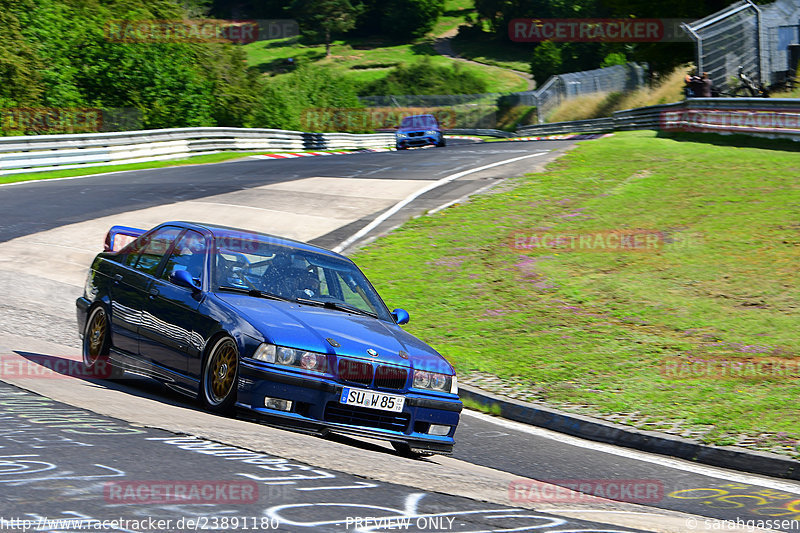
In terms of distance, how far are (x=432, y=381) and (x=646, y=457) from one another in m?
2.03

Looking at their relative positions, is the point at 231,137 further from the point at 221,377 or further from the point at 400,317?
the point at 221,377

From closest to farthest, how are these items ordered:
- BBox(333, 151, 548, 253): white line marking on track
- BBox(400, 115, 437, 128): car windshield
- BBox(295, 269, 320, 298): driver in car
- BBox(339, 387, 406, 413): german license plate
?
BBox(339, 387, 406, 413): german license plate < BBox(295, 269, 320, 298): driver in car < BBox(333, 151, 548, 253): white line marking on track < BBox(400, 115, 437, 128): car windshield

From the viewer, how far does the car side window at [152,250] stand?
314 inches

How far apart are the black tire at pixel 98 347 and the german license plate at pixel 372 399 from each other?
254cm

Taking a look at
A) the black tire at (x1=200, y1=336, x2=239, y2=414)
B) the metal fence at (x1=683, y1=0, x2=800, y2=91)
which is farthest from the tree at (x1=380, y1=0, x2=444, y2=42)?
the black tire at (x1=200, y1=336, x2=239, y2=414)

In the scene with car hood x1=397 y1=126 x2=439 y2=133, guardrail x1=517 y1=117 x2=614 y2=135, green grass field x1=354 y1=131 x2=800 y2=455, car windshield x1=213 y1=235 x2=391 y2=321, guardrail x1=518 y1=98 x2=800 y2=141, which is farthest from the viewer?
guardrail x1=517 y1=117 x2=614 y2=135

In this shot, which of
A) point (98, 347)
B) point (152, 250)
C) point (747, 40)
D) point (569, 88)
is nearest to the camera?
point (152, 250)

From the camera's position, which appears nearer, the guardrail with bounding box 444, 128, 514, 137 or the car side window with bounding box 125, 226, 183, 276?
the car side window with bounding box 125, 226, 183, 276

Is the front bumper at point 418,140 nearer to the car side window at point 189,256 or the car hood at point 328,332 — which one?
the car side window at point 189,256

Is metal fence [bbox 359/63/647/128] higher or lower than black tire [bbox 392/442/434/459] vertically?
higher

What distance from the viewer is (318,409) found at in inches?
252

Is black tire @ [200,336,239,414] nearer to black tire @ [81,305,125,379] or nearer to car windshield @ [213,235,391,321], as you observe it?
car windshield @ [213,235,391,321]

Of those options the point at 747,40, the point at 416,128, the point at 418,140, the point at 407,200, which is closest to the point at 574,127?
the point at 416,128

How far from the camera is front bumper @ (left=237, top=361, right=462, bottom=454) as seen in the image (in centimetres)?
633
